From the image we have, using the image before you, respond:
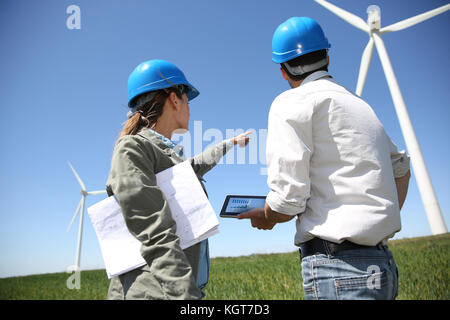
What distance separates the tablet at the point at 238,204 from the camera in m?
3.29

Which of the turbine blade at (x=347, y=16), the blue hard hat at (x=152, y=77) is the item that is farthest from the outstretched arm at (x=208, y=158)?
the turbine blade at (x=347, y=16)

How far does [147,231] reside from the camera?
2.24 metres

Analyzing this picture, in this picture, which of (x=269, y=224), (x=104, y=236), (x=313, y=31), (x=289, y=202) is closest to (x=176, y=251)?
(x=104, y=236)

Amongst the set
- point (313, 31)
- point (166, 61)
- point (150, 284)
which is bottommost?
point (150, 284)

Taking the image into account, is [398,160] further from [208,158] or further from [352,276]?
[208,158]

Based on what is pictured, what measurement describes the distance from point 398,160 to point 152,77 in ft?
8.68

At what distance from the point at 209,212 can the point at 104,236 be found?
34.4 inches

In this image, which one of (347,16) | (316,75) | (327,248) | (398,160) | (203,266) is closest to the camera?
(327,248)

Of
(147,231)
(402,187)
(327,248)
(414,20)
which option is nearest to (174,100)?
(147,231)

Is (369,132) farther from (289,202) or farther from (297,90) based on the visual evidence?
(289,202)

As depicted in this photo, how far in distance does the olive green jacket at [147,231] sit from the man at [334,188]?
0.94m

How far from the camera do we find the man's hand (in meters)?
3.12

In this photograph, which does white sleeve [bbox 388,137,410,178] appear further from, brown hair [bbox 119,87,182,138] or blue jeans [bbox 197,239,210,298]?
brown hair [bbox 119,87,182,138]
